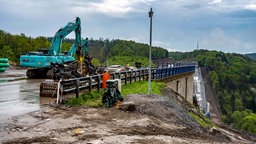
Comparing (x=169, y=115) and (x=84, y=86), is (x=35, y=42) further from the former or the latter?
(x=169, y=115)

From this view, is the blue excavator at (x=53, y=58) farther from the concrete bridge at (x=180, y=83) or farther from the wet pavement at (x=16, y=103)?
the concrete bridge at (x=180, y=83)

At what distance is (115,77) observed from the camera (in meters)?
20.7

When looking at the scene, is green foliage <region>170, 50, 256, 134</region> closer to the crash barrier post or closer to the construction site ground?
the crash barrier post

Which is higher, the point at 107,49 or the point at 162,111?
the point at 107,49

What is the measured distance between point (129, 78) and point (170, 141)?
582 inches

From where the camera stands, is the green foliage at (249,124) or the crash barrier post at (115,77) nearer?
the crash barrier post at (115,77)

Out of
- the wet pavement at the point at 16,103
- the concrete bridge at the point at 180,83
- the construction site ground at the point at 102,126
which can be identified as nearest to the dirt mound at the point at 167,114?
the construction site ground at the point at 102,126

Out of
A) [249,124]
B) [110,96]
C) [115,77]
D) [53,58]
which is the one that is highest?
[53,58]

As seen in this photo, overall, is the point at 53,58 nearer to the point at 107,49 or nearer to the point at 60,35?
the point at 60,35

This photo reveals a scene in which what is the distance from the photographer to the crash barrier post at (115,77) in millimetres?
14398

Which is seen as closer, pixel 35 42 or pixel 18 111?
pixel 18 111

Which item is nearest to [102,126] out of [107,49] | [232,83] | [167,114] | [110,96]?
[167,114]

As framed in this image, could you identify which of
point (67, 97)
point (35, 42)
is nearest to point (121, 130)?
point (67, 97)

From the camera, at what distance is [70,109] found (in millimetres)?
12242
